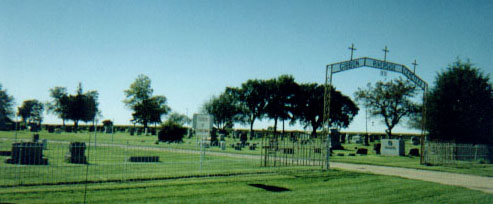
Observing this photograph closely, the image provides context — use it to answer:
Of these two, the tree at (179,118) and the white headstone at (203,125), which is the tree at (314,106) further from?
the white headstone at (203,125)

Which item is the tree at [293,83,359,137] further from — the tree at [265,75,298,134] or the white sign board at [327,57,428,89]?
the white sign board at [327,57,428,89]

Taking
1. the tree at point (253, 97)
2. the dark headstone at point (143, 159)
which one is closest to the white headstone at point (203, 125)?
the dark headstone at point (143, 159)

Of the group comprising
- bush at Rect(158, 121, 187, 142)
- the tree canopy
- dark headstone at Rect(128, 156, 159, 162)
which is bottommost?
dark headstone at Rect(128, 156, 159, 162)

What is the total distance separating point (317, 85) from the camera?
7100 cm

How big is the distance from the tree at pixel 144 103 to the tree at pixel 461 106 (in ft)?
216

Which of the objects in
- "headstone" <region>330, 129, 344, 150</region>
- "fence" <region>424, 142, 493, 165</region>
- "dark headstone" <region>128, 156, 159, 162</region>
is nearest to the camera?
"dark headstone" <region>128, 156, 159, 162</region>

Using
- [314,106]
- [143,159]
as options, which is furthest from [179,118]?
[143,159]

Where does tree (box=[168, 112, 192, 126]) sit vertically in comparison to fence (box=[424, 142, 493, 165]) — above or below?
above

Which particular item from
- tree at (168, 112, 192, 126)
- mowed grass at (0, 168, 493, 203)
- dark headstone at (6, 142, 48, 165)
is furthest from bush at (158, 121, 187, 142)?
mowed grass at (0, 168, 493, 203)

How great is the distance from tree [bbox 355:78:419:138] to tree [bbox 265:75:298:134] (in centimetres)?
1444

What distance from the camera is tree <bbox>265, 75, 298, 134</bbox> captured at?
2714 inches

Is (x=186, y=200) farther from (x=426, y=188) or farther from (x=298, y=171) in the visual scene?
(x=426, y=188)

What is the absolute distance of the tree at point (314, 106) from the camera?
6925 centimetres

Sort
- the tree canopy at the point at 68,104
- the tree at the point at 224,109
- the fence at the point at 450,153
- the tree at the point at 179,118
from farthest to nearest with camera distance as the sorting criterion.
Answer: the tree at the point at 224,109 → the tree canopy at the point at 68,104 → the tree at the point at 179,118 → the fence at the point at 450,153
